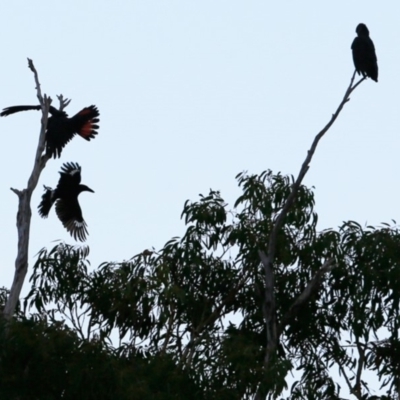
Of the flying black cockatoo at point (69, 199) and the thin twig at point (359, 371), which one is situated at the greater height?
the flying black cockatoo at point (69, 199)

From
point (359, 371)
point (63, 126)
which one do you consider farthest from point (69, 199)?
point (359, 371)

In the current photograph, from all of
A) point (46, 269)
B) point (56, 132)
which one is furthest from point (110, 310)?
point (56, 132)

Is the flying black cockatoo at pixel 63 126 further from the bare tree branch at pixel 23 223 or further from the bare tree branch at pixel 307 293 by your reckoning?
the bare tree branch at pixel 307 293

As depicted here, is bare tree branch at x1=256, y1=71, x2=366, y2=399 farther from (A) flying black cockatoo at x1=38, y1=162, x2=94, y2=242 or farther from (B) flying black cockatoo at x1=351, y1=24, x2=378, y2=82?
(A) flying black cockatoo at x1=38, y1=162, x2=94, y2=242

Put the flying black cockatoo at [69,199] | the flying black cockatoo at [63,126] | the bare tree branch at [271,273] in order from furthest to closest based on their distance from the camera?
the flying black cockatoo at [69,199] → the flying black cockatoo at [63,126] → the bare tree branch at [271,273]

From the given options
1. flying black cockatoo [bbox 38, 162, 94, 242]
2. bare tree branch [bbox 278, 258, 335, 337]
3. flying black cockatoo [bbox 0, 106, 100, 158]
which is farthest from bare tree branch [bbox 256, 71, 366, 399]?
flying black cockatoo [bbox 38, 162, 94, 242]

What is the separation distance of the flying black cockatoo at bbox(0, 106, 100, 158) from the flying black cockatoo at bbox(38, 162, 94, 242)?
1.46 metres

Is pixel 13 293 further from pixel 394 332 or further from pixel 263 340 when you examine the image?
pixel 394 332

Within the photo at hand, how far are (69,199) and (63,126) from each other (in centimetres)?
188

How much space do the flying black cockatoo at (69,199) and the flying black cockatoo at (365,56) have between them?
11.3 ft

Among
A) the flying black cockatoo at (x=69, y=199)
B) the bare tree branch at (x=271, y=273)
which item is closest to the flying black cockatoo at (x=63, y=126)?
the flying black cockatoo at (x=69, y=199)

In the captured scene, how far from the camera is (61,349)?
10.2 metres

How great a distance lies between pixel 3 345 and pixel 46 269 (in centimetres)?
271

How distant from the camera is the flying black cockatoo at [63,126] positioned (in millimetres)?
12477
